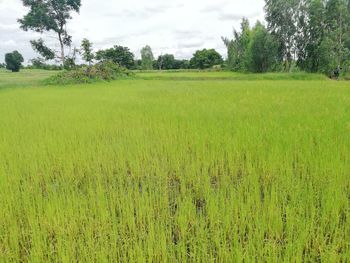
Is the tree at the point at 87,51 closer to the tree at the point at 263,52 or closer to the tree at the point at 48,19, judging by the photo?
the tree at the point at 48,19

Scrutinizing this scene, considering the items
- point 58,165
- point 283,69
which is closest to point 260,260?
point 58,165

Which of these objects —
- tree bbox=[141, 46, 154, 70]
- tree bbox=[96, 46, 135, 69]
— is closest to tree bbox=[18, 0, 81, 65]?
tree bbox=[96, 46, 135, 69]

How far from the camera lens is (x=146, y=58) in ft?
219

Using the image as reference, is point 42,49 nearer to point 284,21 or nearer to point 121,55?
point 284,21

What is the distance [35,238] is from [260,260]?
1.66 meters

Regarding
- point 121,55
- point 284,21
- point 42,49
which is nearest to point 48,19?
point 42,49

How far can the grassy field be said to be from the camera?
6.23 ft

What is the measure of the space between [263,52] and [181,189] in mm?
35448

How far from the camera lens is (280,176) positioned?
2.91 m

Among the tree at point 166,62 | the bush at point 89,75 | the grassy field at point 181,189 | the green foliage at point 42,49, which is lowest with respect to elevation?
the grassy field at point 181,189

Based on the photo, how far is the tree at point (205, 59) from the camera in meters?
64.8

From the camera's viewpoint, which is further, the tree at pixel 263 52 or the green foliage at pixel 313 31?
the tree at pixel 263 52

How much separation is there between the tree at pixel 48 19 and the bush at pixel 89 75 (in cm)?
469

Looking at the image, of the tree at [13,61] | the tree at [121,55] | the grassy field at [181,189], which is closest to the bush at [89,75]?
the grassy field at [181,189]
